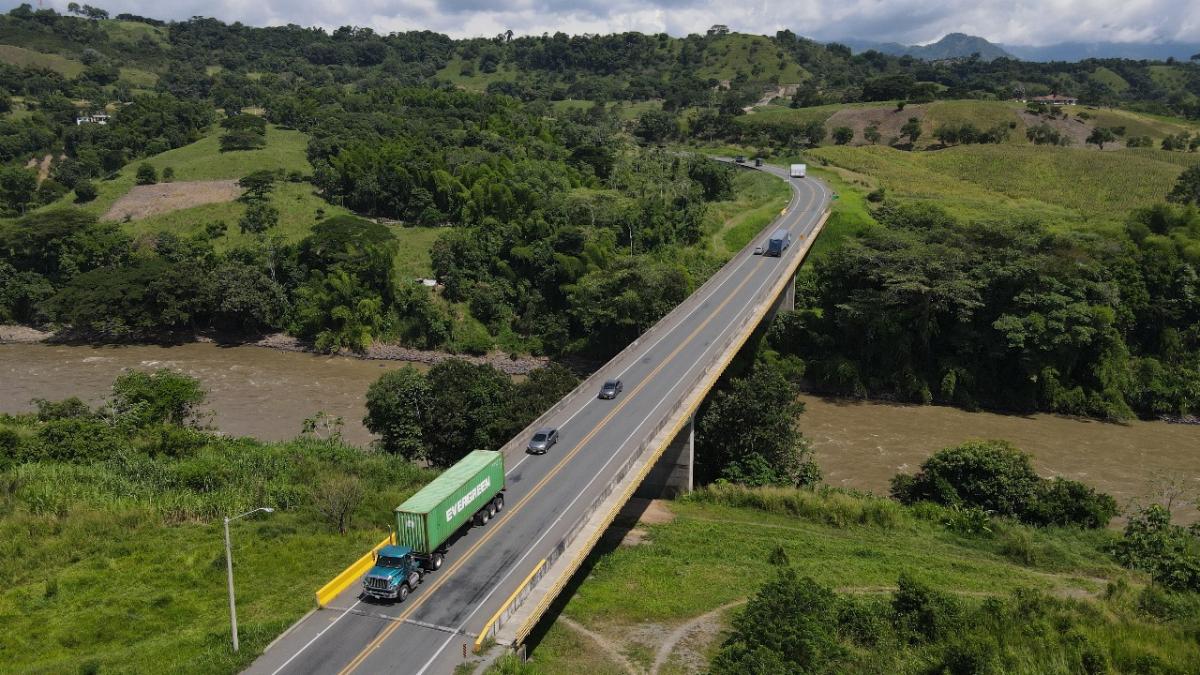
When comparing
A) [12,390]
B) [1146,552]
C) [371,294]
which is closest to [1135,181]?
[1146,552]

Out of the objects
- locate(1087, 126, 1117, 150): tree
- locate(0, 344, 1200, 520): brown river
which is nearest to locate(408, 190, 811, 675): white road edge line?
locate(0, 344, 1200, 520): brown river

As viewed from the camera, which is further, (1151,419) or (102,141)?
(102,141)

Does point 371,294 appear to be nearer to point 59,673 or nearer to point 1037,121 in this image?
point 59,673

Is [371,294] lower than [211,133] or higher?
lower

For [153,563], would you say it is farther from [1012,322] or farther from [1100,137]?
[1100,137]

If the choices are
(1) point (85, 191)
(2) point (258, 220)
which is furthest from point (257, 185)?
(1) point (85, 191)

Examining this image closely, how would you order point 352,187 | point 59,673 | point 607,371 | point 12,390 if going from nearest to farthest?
point 59,673 < point 607,371 < point 12,390 < point 352,187

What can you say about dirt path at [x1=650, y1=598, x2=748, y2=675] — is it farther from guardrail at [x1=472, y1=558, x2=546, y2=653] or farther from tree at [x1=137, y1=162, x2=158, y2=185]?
tree at [x1=137, y1=162, x2=158, y2=185]

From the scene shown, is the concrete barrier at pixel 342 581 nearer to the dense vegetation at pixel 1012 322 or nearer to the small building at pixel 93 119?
the dense vegetation at pixel 1012 322
